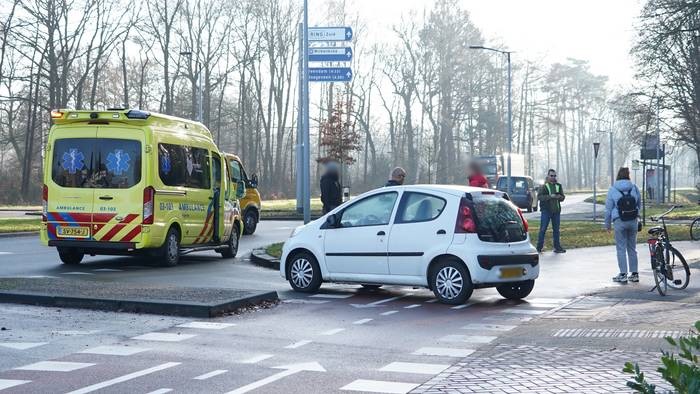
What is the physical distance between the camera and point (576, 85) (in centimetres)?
8788

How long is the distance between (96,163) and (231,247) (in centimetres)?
444

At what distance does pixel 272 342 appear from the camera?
335 inches

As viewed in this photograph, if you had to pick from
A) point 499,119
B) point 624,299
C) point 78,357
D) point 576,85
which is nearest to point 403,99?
point 499,119

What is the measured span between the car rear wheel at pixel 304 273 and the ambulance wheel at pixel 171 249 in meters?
4.03

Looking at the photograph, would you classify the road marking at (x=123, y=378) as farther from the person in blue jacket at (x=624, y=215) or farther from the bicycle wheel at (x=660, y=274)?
the person in blue jacket at (x=624, y=215)

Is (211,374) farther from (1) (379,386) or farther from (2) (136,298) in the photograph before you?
(2) (136,298)

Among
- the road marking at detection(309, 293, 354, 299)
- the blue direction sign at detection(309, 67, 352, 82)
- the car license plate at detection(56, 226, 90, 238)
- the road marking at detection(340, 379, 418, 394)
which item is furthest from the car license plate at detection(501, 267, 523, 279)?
the blue direction sign at detection(309, 67, 352, 82)

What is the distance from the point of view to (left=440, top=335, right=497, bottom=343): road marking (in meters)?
8.72

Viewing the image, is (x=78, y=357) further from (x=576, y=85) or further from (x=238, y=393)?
(x=576, y=85)

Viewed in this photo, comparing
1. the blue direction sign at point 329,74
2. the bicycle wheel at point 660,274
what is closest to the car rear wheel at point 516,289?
the bicycle wheel at point 660,274

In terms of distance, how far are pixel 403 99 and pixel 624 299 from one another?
5401 cm

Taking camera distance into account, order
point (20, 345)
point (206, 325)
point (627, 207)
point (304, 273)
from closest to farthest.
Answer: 1. point (20, 345)
2. point (206, 325)
3. point (304, 273)
4. point (627, 207)

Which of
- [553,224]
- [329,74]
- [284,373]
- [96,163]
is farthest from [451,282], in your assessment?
[329,74]

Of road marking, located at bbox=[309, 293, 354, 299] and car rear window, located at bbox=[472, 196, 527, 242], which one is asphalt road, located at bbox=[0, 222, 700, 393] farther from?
car rear window, located at bbox=[472, 196, 527, 242]
